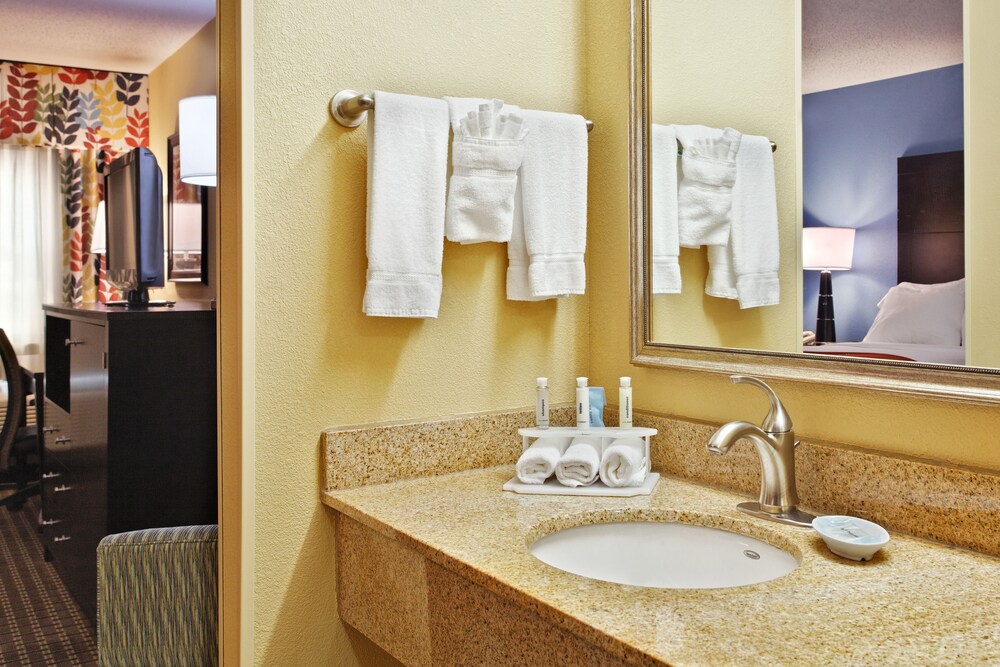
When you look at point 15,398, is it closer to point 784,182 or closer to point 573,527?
point 573,527

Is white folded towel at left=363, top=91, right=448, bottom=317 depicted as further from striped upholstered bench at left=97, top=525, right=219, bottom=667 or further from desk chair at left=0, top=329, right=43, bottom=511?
desk chair at left=0, top=329, right=43, bottom=511

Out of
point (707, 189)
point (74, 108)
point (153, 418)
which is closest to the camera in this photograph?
point (707, 189)

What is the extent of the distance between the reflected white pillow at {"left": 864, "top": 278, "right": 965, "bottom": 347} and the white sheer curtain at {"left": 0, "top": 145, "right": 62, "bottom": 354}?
4.96m

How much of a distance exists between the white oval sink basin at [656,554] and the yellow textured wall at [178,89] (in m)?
2.62

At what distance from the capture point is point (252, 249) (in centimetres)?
133

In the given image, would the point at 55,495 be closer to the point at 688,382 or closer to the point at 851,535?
the point at 688,382

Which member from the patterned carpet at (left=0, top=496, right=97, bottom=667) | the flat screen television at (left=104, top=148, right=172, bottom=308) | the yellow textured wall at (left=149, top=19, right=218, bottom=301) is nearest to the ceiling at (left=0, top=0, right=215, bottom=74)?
the yellow textured wall at (left=149, top=19, right=218, bottom=301)

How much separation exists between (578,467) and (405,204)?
541mm

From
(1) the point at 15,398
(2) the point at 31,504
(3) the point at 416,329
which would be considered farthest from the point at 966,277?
(2) the point at 31,504

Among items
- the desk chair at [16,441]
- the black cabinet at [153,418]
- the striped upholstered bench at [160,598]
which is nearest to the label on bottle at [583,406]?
the striped upholstered bench at [160,598]

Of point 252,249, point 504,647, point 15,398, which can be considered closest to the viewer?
point 504,647

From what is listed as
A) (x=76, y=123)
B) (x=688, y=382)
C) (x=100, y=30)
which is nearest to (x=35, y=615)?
(x=688, y=382)

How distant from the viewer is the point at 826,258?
50.2 inches

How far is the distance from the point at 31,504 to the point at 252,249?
340 centimetres
